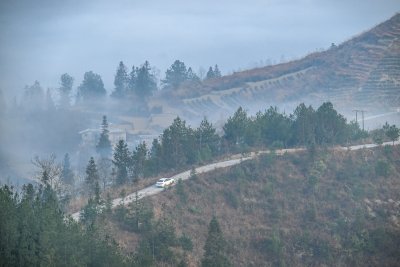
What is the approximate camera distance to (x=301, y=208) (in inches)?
1331

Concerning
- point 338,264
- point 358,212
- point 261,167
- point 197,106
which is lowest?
point 338,264

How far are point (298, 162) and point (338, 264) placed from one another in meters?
10.5

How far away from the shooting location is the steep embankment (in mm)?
29562

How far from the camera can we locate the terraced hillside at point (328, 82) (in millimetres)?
72188

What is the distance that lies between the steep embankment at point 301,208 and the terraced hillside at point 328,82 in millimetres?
32929

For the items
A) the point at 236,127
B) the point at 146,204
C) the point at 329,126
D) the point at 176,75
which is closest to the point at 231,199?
the point at 146,204

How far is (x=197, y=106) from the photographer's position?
8538 centimetres

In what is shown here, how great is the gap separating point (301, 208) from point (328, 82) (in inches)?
1938

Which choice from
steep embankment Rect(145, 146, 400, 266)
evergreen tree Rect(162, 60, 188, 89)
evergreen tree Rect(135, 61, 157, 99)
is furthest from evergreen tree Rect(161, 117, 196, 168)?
evergreen tree Rect(162, 60, 188, 89)

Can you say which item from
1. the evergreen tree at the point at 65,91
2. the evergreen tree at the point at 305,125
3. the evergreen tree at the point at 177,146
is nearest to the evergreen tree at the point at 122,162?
the evergreen tree at the point at 177,146

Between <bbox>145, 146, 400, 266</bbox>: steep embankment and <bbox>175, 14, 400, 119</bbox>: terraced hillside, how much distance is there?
32.9 metres

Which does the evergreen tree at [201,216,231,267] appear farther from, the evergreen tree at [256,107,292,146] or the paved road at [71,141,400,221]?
the evergreen tree at [256,107,292,146]

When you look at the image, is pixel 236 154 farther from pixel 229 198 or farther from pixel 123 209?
pixel 123 209

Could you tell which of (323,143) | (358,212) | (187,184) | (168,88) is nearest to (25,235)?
(187,184)
